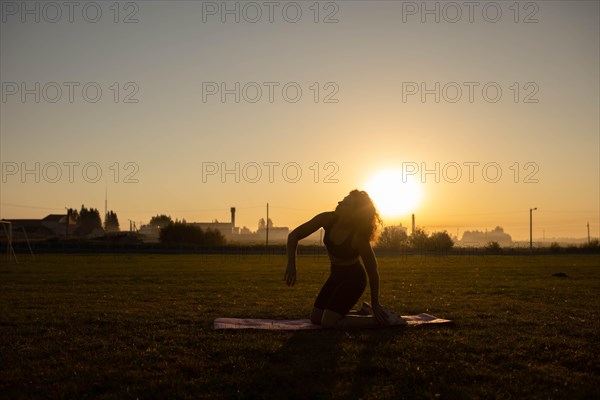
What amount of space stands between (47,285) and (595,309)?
16898mm

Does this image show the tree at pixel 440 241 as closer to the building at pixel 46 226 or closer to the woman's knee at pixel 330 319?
the woman's knee at pixel 330 319

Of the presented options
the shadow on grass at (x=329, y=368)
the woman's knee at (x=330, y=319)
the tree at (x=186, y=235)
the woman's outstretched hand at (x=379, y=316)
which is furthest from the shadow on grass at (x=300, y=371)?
the tree at (x=186, y=235)

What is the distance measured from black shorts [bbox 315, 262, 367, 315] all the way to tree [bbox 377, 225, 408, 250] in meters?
66.5

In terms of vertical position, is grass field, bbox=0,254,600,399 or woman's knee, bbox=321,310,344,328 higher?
woman's knee, bbox=321,310,344,328

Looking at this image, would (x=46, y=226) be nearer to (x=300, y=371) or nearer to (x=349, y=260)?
(x=349, y=260)

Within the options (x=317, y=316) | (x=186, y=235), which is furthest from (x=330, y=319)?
(x=186, y=235)

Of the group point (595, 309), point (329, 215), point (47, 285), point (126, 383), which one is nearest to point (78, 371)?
point (126, 383)

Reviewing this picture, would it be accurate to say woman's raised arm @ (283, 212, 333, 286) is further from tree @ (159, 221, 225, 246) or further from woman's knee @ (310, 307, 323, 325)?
tree @ (159, 221, 225, 246)

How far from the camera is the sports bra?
9.77 metres

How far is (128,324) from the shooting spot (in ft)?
33.9

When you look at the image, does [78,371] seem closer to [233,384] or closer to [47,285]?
[233,384]

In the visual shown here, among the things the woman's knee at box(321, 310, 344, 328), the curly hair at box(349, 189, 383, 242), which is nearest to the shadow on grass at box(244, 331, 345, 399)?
the woman's knee at box(321, 310, 344, 328)

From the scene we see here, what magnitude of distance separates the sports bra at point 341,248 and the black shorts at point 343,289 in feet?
0.61

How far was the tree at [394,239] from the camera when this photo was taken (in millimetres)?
77925
